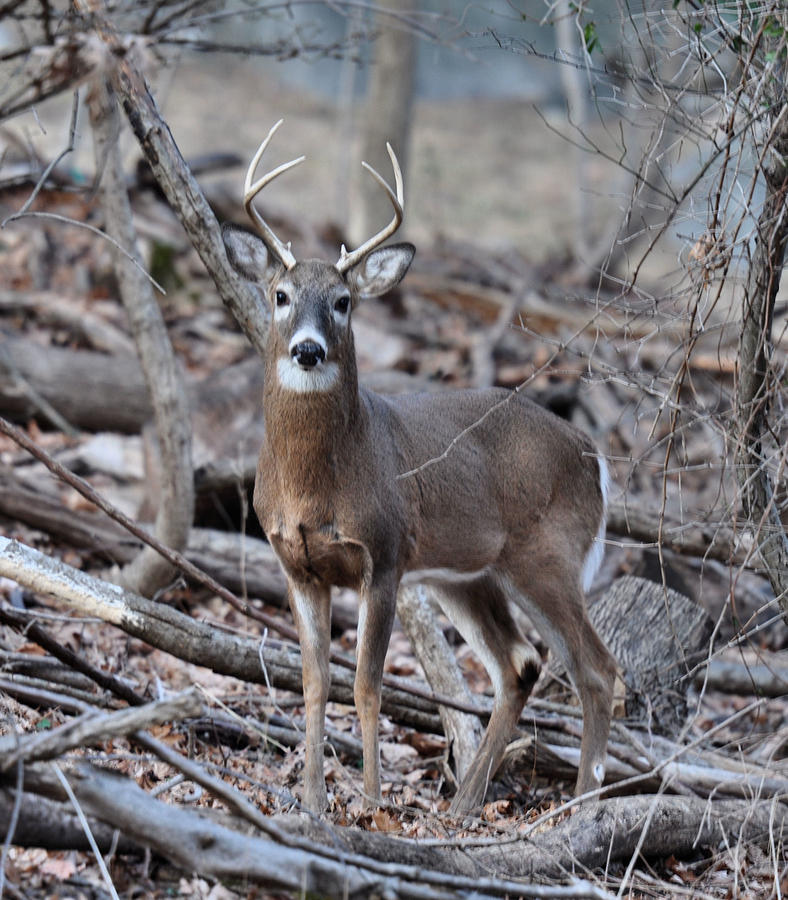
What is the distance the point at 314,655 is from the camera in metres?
4.86

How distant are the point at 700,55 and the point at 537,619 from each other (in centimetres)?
265

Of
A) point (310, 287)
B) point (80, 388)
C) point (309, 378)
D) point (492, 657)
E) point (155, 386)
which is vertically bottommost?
point (492, 657)

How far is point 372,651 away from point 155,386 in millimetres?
2306

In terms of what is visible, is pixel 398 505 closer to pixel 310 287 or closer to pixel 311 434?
pixel 311 434

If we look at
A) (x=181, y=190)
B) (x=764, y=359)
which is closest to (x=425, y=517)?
(x=764, y=359)

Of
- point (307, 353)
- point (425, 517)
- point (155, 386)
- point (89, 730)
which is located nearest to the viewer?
point (89, 730)

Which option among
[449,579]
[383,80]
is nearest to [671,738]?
[449,579]

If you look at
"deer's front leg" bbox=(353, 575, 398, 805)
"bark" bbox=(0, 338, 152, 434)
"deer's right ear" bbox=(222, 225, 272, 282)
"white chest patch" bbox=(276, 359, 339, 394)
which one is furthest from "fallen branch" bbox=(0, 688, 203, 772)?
"bark" bbox=(0, 338, 152, 434)

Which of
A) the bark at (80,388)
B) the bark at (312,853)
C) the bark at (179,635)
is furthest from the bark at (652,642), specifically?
the bark at (80,388)

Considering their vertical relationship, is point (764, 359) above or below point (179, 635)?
above

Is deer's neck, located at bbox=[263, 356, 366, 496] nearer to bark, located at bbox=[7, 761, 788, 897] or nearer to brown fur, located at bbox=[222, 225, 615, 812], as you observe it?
brown fur, located at bbox=[222, 225, 615, 812]

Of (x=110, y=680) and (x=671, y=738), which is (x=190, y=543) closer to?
(x=110, y=680)

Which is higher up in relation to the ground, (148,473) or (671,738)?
(148,473)

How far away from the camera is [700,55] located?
14.9 ft
